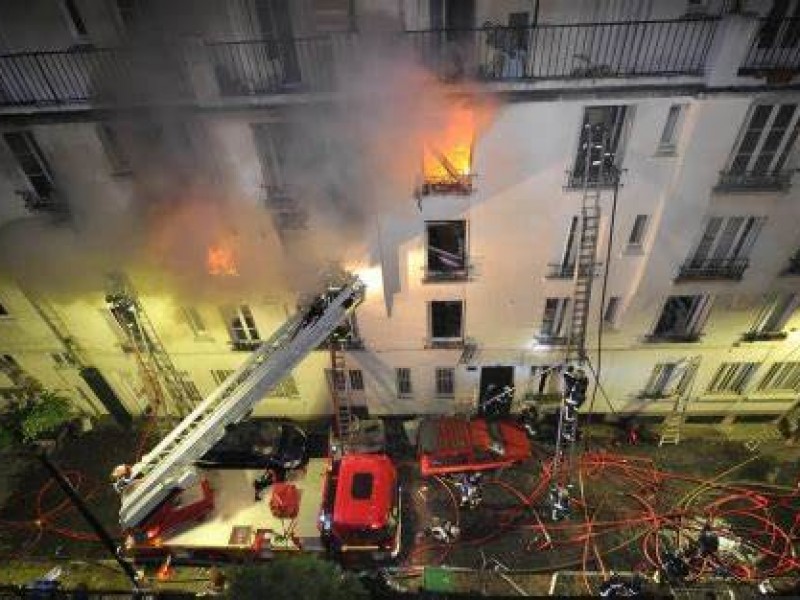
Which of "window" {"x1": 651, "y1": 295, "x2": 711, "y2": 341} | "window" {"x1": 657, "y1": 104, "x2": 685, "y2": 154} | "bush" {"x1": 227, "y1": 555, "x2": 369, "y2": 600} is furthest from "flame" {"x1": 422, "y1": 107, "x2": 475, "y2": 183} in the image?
"bush" {"x1": 227, "y1": 555, "x2": 369, "y2": 600}

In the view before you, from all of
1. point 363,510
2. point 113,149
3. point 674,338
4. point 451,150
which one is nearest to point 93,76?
point 113,149

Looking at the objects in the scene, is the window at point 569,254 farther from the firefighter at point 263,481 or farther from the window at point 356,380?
the firefighter at point 263,481

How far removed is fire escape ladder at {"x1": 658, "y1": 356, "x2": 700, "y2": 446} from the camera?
18.7m

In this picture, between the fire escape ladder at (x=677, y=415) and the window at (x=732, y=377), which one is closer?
the window at (x=732, y=377)

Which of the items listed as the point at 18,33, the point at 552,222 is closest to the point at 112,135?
the point at 18,33

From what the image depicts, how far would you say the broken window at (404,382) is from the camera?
19094 millimetres

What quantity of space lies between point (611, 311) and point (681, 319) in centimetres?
232

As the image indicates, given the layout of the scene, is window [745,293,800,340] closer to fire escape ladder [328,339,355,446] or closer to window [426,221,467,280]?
window [426,221,467,280]

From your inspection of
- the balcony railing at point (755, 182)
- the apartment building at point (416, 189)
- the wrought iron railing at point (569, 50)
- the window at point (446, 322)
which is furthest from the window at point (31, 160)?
the balcony railing at point (755, 182)

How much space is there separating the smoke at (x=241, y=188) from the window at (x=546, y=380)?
7.33 meters

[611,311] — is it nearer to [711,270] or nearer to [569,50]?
[711,270]

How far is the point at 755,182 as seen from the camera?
541 inches

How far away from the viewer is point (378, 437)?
1892 centimetres

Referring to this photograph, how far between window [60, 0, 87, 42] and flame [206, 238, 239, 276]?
581cm
